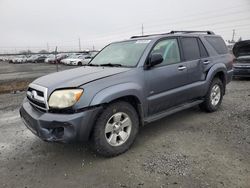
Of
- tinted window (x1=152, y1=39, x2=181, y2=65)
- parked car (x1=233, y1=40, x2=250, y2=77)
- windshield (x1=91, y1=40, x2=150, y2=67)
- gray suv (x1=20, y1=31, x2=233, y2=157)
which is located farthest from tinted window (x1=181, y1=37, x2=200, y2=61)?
parked car (x1=233, y1=40, x2=250, y2=77)

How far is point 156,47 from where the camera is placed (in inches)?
171

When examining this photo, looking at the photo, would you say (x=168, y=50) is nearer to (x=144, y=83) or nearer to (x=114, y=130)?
(x=144, y=83)

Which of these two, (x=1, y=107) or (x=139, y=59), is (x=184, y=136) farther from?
(x=1, y=107)

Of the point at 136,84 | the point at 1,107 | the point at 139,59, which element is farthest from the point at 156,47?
the point at 1,107

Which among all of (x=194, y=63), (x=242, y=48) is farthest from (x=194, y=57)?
(x=242, y=48)

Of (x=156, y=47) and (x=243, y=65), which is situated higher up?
(x=156, y=47)

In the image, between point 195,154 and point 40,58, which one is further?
point 40,58

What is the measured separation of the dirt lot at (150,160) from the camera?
305cm

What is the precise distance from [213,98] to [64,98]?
373cm

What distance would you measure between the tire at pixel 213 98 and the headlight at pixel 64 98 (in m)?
3.23

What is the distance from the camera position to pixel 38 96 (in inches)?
143

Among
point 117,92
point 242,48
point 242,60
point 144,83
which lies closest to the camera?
point 117,92

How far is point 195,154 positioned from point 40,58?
4552 cm

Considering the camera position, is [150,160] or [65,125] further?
[150,160]
